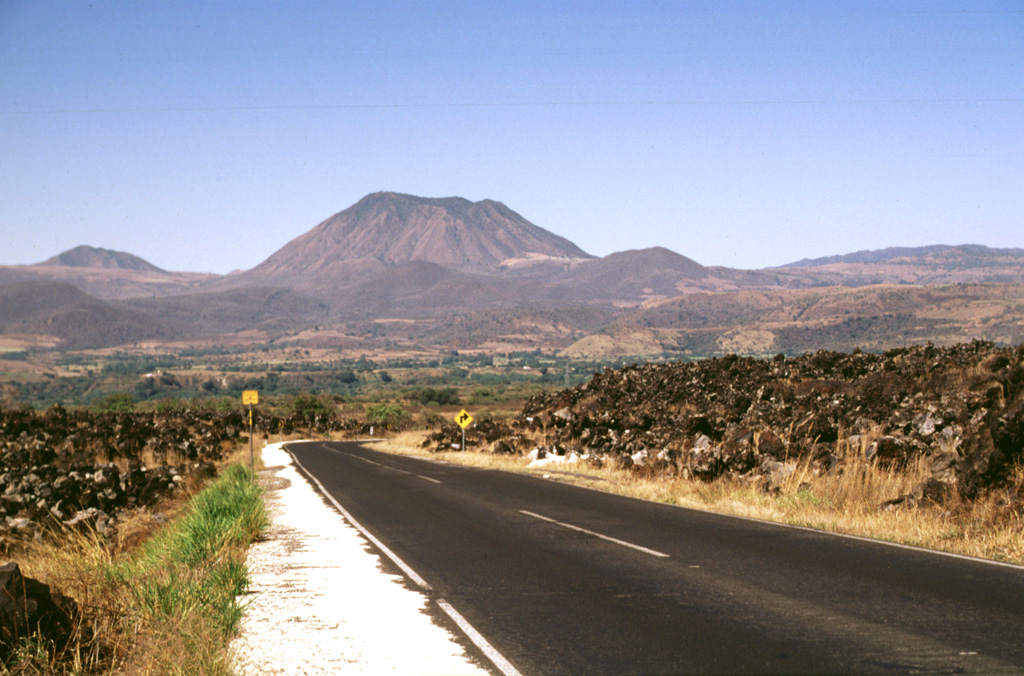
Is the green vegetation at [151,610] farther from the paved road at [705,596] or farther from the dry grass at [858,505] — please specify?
the dry grass at [858,505]

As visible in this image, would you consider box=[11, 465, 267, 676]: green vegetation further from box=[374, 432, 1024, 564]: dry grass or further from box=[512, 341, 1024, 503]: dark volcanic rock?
box=[512, 341, 1024, 503]: dark volcanic rock

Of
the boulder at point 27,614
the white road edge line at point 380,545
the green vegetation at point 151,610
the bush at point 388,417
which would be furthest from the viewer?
the bush at point 388,417

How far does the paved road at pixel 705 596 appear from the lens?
7.54 metres

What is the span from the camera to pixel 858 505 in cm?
1652

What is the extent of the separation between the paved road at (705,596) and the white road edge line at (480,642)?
82 mm

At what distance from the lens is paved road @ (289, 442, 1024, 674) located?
7543 mm

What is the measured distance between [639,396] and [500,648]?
116 feet

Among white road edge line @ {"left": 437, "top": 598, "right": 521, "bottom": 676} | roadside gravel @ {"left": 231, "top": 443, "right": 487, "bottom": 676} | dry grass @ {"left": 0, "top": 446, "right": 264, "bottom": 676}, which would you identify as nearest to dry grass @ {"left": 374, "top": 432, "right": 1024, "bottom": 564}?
white road edge line @ {"left": 437, "top": 598, "right": 521, "bottom": 676}

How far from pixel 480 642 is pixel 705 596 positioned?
2927 mm

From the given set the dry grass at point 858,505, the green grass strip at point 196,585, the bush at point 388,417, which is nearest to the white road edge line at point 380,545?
the green grass strip at point 196,585

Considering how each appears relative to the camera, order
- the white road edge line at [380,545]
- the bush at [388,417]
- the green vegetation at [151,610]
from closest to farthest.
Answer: the green vegetation at [151,610] → the white road edge line at [380,545] → the bush at [388,417]

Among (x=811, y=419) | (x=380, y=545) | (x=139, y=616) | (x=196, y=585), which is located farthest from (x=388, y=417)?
(x=139, y=616)

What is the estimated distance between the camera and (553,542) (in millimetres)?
14148

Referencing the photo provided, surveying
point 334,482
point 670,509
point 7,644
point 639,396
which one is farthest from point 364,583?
point 639,396
